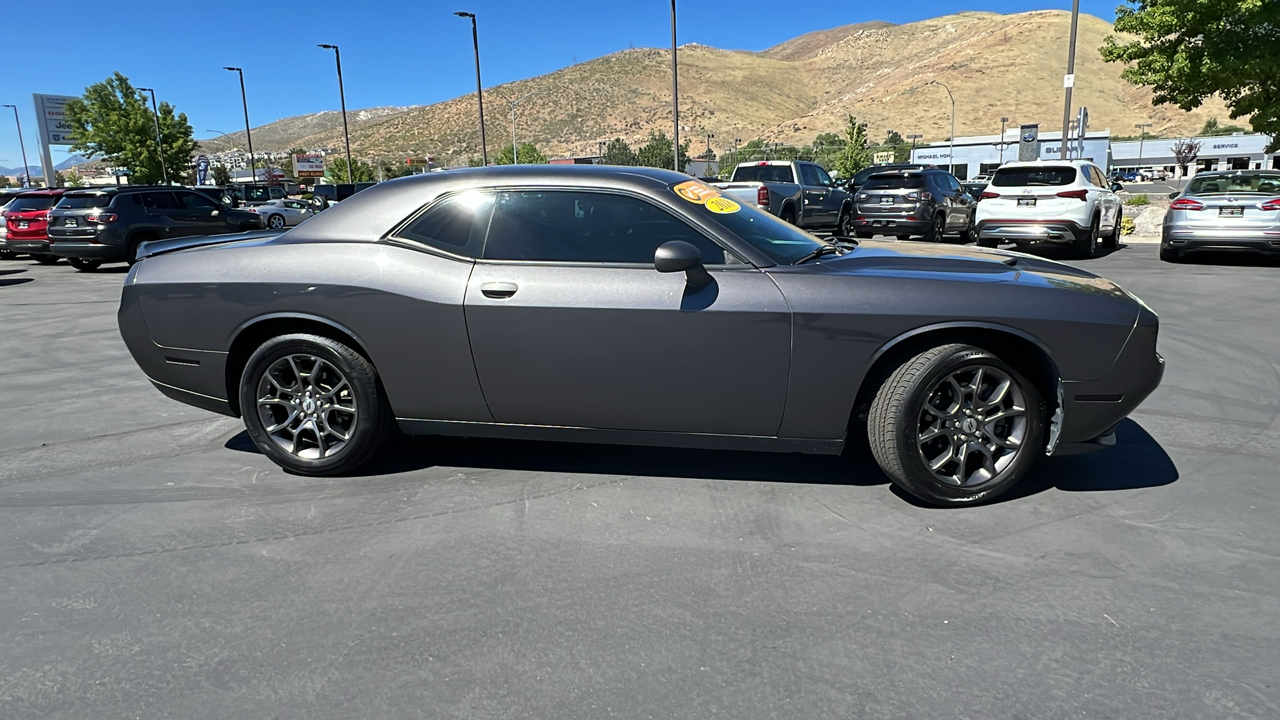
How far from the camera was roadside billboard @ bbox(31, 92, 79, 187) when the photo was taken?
208 feet

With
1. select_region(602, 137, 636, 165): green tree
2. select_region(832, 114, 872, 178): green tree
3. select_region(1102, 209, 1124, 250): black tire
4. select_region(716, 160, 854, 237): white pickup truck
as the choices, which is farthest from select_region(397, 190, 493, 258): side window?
select_region(602, 137, 636, 165): green tree

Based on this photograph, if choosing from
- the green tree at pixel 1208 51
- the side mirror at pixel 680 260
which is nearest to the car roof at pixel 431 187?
the side mirror at pixel 680 260

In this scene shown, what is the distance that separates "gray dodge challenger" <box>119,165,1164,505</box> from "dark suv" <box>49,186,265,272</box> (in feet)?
44.2

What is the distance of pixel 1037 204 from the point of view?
13141 mm

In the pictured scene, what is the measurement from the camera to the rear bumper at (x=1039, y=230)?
42.8 feet

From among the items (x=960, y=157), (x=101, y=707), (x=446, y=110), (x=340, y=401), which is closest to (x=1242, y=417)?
(x=340, y=401)

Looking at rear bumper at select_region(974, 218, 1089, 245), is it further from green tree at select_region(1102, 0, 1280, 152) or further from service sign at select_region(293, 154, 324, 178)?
service sign at select_region(293, 154, 324, 178)

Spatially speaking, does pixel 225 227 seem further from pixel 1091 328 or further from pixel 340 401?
pixel 1091 328

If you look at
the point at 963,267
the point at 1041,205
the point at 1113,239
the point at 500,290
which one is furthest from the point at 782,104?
the point at 500,290

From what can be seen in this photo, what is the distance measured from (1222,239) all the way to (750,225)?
1112 cm

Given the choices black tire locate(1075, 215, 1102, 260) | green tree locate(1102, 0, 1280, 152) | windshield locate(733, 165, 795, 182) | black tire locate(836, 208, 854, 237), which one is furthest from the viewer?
black tire locate(836, 208, 854, 237)

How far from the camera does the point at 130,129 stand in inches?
2264

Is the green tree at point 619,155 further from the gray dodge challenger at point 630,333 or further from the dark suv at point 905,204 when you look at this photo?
the gray dodge challenger at point 630,333

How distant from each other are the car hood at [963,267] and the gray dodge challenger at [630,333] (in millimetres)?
26
